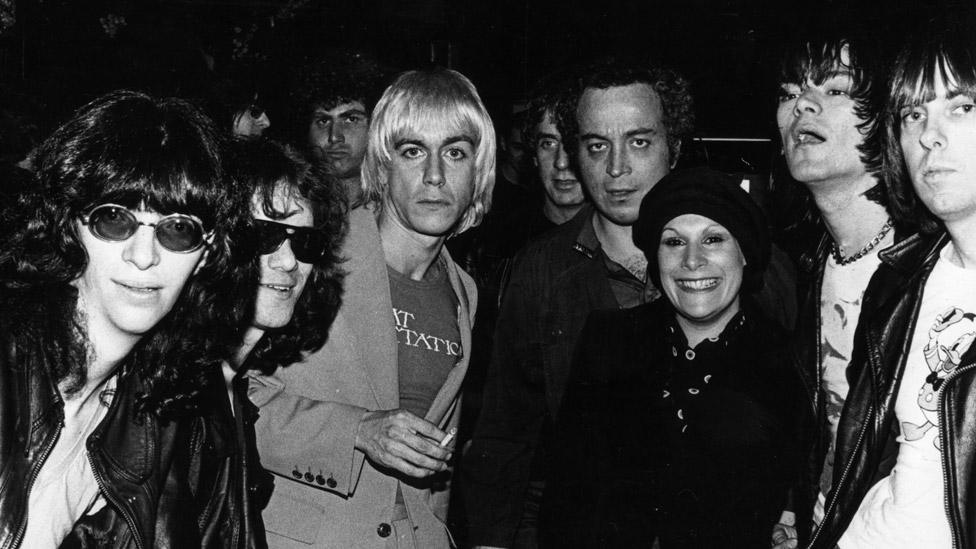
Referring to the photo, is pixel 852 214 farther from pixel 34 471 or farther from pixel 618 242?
pixel 34 471

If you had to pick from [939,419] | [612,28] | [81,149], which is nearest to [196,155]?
[81,149]

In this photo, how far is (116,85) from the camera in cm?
569

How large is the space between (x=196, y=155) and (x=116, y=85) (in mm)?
4029

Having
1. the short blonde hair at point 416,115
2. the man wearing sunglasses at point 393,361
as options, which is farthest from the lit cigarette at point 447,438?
the short blonde hair at point 416,115

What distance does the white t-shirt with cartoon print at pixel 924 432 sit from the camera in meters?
2.20

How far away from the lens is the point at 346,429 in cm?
280

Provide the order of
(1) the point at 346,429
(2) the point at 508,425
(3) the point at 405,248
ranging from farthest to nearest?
(2) the point at 508,425 → (3) the point at 405,248 → (1) the point at 346,429

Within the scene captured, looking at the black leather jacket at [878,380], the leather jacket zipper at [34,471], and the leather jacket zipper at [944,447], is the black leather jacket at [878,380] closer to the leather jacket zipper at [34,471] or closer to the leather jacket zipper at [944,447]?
the leather jacket zipper at [944,447]

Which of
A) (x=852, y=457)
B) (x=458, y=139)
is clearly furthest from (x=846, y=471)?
(x=458, y=139)

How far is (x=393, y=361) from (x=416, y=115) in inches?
37.9

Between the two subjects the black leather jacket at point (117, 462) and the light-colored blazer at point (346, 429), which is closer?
the black leather jacket at point (117, 462)

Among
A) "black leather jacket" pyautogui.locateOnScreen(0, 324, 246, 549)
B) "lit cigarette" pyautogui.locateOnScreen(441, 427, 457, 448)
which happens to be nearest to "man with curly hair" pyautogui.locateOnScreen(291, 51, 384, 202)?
"lit cigarette" pyautogui.locateOnScreen(441, 427, 457, 448)

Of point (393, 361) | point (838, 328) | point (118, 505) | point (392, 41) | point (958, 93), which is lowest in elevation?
point (118, 505)

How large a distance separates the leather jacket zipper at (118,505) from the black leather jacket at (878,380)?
1878 millimetres
